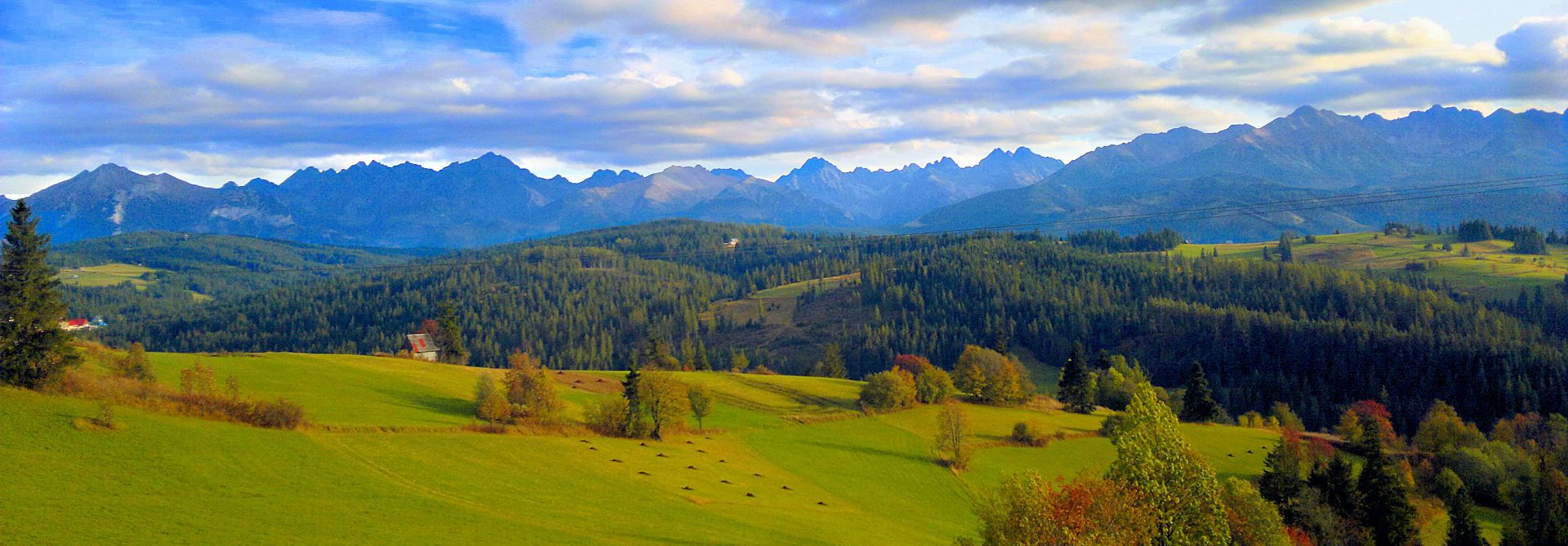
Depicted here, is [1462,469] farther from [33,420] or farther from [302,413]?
[33,420]

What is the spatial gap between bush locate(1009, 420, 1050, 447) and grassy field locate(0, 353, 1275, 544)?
Answer: 1.39m

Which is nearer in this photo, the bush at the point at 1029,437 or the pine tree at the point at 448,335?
the bush at the point at 1029,437

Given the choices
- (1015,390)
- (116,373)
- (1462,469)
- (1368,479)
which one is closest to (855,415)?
(1015,390)

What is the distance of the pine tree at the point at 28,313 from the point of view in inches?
1789

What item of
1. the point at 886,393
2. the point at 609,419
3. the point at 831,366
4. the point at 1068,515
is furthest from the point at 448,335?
the point at 1068,515

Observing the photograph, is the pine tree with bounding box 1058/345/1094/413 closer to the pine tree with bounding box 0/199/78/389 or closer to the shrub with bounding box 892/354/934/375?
the shrub with bounding box 892/354/934/375

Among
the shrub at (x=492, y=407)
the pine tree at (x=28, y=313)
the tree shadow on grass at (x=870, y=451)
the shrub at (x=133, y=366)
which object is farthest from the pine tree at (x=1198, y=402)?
the pine tree at (x=28, y=313)

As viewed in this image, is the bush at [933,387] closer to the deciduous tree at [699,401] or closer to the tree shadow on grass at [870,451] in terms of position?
the tree shadow on grass at [870,451]

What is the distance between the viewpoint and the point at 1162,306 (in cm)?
19450

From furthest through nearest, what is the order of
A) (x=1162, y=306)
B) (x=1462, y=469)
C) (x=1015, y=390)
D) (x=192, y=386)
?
(x=1162, y=306)
(x=1015, y=390)
(x=1462, y=469)
(x=192, y=386)

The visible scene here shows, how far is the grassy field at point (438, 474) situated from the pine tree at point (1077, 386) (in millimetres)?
19002

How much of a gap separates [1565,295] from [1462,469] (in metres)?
135

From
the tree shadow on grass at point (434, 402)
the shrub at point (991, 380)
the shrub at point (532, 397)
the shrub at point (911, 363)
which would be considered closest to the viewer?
the tree shadow on grass at point (434, 402)

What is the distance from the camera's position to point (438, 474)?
48312mm
